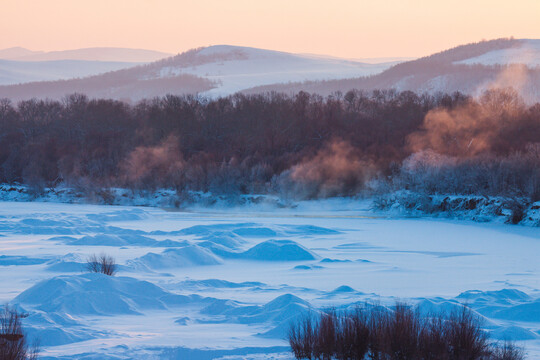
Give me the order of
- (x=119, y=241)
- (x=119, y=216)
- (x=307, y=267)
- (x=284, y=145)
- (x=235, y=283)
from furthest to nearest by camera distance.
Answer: (x=284, y=145) < (x=119, y=216) < (x=119, y=241) < (x=307, y=267) < (x=235, y=283)

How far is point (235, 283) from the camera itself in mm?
13086

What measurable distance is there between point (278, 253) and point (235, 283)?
4476mm

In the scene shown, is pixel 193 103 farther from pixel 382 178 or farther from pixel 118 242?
pixel 118 242

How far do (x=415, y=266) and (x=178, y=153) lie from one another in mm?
40439

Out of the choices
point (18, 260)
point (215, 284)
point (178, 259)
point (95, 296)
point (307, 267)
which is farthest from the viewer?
point (178, 259)

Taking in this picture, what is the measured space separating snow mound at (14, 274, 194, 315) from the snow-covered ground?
0.06ft

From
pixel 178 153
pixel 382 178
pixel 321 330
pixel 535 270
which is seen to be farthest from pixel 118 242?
pixel 178 153

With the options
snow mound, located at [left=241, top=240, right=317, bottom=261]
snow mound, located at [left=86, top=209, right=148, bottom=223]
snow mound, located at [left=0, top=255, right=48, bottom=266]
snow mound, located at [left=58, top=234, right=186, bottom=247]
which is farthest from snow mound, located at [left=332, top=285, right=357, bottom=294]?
snow mound, located at [left=86, top=209, right=148, bottom=223]

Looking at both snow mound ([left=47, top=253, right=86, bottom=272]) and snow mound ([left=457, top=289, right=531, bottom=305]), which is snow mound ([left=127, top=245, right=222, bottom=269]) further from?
snow mound ([left=457, top=289, right=531, bottom=305])

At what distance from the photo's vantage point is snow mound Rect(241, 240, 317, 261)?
17.3m

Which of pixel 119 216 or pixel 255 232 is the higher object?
pixel 255 232

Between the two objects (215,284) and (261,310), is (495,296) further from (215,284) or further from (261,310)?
(215,284)

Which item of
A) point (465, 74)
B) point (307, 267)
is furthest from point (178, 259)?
point (465, 74)

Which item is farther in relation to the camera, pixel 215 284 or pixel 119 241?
pixel 119 241
